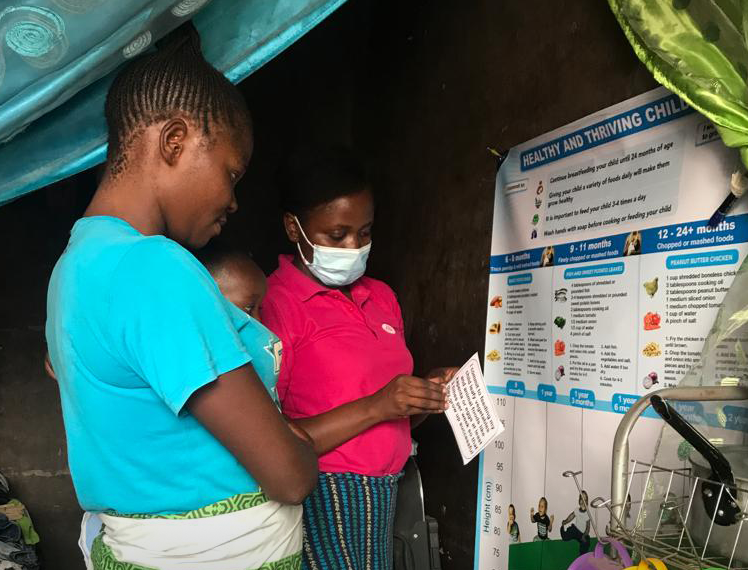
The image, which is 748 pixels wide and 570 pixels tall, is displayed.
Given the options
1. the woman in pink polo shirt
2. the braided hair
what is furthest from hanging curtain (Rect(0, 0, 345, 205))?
the woman in pink polo shirt

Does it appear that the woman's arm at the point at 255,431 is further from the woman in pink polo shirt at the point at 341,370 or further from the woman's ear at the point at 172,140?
the woman in pink polo shirt at the point at 341,370

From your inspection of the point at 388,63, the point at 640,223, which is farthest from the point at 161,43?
the point at 388,63

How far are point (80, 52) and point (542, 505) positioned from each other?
4.65 feet

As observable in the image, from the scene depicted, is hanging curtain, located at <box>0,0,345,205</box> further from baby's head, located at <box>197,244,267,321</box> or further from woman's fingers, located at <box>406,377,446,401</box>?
Result: woman's fingers, located at <box>406,377,446,401</box>

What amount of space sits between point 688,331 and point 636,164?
38 centimetres

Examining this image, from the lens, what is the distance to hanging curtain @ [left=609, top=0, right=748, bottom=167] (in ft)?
3.43

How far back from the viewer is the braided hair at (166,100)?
→ 1044 mm

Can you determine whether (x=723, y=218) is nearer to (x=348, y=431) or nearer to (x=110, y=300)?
(x=348, y=431)

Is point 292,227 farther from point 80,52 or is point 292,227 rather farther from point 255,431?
point 255,431

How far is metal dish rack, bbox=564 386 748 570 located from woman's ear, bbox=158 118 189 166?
76cm

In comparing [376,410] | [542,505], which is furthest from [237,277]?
[542,505]

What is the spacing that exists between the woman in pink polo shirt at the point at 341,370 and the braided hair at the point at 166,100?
2.36ft

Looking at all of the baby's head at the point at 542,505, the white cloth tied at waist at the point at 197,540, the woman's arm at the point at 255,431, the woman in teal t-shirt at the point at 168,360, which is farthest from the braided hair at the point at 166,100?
the baby's head at the point at 542,505

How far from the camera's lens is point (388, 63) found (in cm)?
282
